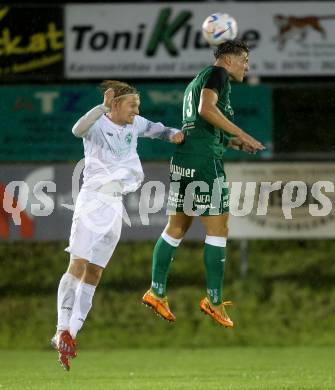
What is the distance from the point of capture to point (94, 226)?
394 inches

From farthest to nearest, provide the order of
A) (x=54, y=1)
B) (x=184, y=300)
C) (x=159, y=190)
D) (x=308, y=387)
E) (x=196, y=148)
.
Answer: (x=54, y=1), (x=184, y=300), (x=159, y=190), (x=308, y=387), (x=196, y=148)

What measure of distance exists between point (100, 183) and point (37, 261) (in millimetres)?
7993

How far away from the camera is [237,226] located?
15969mm

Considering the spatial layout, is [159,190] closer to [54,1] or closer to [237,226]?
[237,226]

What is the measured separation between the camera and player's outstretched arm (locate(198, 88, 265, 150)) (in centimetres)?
935

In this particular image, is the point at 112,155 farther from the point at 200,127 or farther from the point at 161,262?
the point at 161,262

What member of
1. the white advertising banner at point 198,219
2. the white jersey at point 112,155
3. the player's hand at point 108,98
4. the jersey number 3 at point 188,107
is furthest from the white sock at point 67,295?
the white advertising banner at point 198,219

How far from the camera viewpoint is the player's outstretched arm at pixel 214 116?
30.7ft

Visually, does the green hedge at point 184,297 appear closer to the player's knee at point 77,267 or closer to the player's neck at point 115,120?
the player's knee at point 77,267

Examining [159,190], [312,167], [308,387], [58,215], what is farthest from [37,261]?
[308,387]

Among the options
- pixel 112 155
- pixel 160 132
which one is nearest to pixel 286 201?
pixel 160 132

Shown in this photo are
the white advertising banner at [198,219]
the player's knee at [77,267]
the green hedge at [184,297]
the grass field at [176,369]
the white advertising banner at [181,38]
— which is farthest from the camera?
the white advertising banner at [181,38]

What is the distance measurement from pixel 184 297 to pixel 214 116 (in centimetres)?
777

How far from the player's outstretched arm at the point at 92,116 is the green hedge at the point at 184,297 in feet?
22.7
